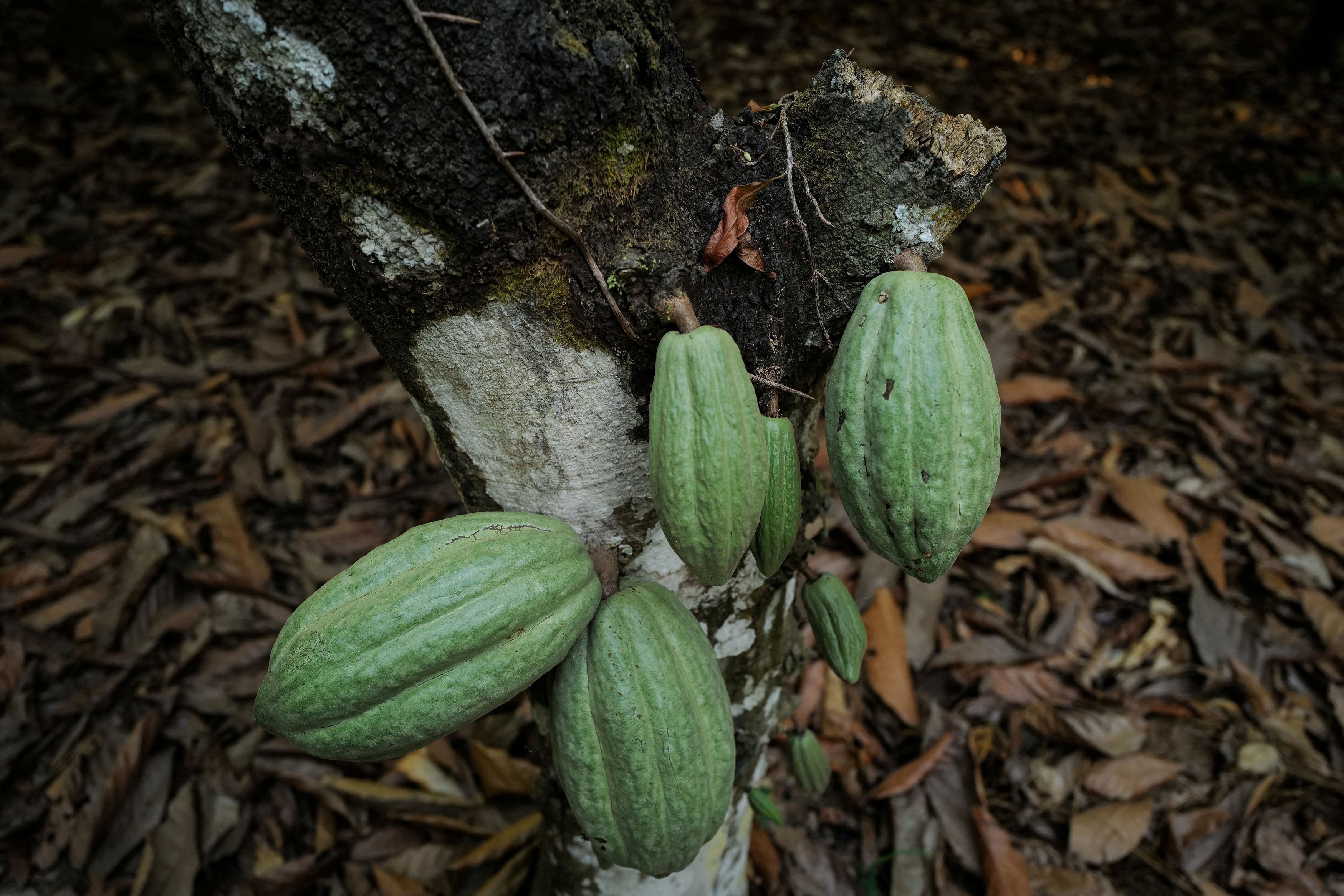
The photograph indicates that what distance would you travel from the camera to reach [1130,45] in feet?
17.0

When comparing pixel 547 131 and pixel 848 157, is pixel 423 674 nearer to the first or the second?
pixel 547 131

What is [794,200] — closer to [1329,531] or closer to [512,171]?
[512,171]

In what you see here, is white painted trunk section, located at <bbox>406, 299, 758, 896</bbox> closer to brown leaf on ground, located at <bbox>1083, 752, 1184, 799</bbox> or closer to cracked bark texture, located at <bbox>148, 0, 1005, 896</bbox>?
cracked bark texture, located at <bbox>148, 0, 1005, 896</bbox>

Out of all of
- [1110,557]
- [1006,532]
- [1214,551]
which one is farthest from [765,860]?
[1214,551]

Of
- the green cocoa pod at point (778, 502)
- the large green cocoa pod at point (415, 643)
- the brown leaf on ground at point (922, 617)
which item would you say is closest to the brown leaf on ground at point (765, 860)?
the brown leaf on ground at point (922, 617)

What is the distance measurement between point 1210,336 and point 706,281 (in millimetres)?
2983

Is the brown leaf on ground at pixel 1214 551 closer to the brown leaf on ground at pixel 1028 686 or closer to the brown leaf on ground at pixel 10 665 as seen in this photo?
the brown leaf on ground at pixel 1028 686

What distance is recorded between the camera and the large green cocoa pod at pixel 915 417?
0.89m

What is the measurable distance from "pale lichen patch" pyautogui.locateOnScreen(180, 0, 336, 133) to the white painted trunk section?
0.15m

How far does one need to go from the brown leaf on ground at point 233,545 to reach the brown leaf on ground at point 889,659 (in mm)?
1663

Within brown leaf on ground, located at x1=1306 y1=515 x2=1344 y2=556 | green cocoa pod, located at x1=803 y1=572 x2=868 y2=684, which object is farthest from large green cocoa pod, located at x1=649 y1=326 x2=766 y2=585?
brown leaf on ground, located at x1=1306 y1=515 x2=1344 y2=556

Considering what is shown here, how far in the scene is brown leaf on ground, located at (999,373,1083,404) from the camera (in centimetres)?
280

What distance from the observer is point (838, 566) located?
241 centimetres

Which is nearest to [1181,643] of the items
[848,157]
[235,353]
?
[848,157]
